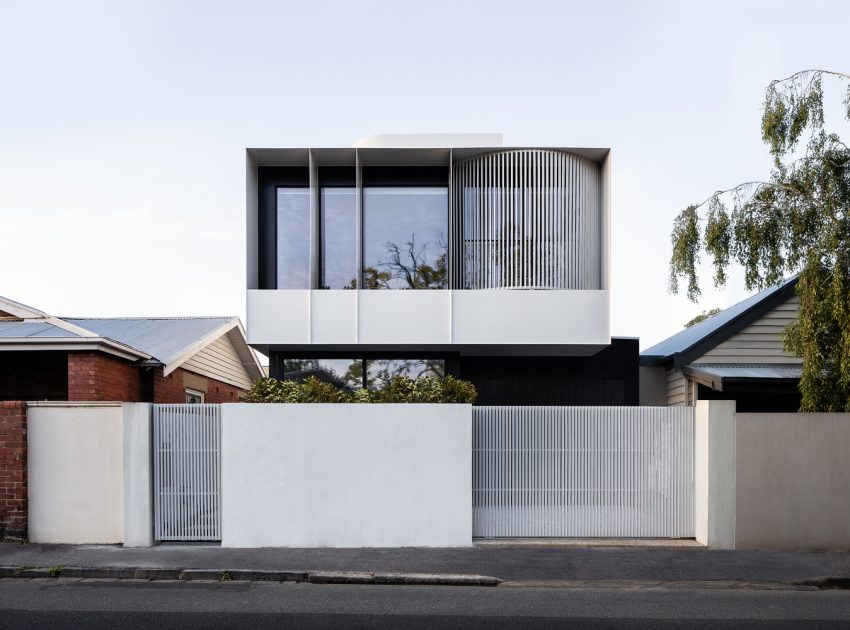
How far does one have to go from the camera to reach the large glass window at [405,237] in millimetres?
14336

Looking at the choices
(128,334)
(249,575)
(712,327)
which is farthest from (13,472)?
(712,327)

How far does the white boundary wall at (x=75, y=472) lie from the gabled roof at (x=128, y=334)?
10.2 feet

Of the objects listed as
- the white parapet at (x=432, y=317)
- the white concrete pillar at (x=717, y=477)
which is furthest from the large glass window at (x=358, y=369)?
the white concrete pillar at (x=717, y=477)

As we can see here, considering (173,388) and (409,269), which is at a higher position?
(409,269)

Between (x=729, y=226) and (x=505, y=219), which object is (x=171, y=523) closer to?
(x=505, y=219)

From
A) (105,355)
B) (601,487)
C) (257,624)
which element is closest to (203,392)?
(105,355)

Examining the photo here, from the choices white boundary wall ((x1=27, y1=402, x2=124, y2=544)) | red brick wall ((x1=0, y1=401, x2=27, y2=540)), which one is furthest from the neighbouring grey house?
red brick wall ((x1=0, y1=401, x2=27, y2=540))

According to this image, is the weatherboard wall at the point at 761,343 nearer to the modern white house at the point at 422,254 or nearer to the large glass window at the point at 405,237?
the modern white house at the point at 422,254

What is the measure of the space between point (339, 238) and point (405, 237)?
1.27m

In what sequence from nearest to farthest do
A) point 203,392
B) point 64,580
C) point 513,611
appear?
point 513,611 < point 64,580 < point 203,392

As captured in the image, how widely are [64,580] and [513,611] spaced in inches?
212

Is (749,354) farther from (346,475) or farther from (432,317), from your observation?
(346,475)

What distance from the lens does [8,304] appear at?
573 inches

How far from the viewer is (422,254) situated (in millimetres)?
14453
